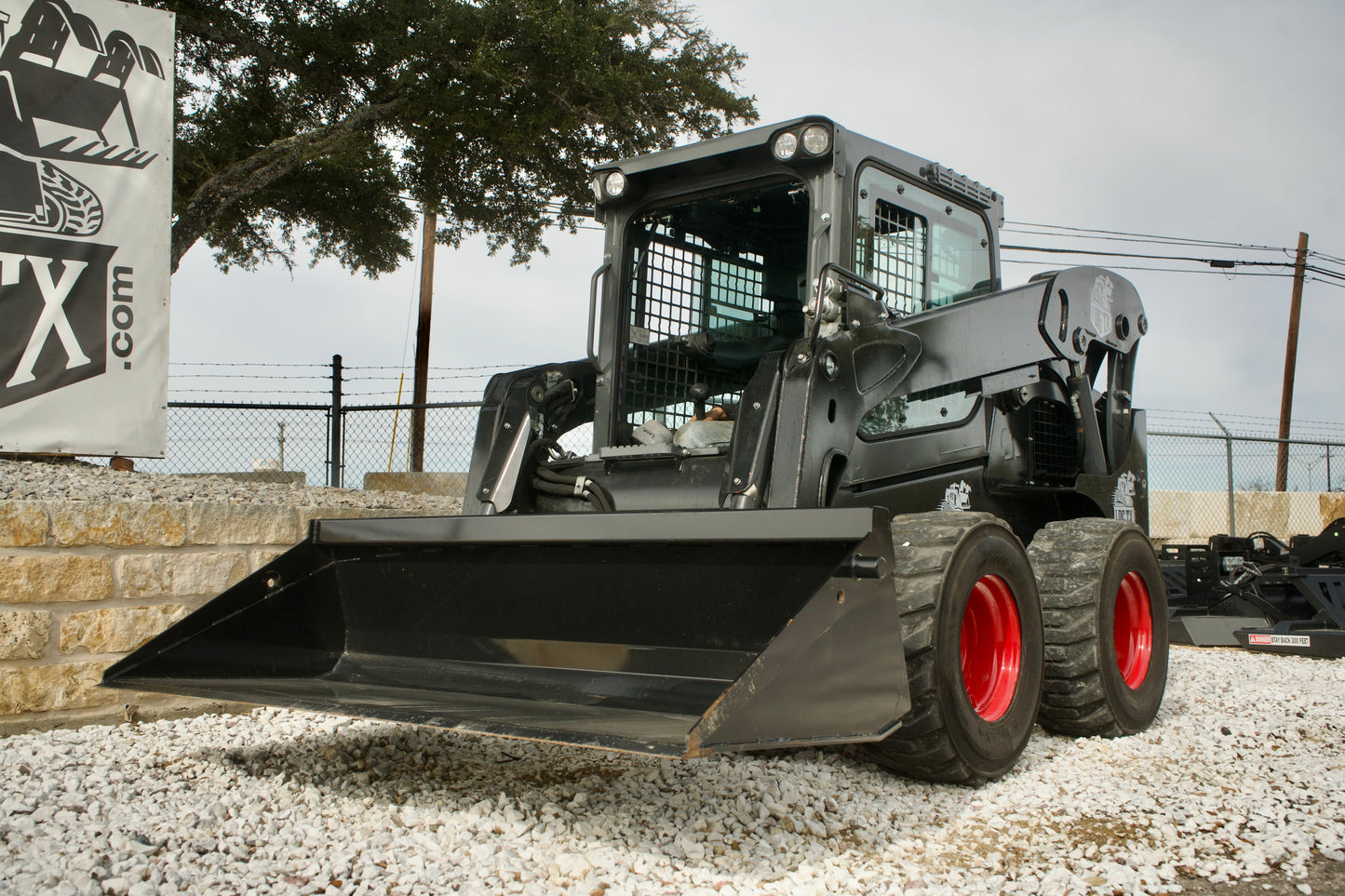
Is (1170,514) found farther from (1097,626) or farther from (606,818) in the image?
(606,818)

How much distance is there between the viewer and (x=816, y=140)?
4016 mm

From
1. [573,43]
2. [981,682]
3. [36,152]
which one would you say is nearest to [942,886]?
Result: [981,682]

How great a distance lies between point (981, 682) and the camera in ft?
11.5

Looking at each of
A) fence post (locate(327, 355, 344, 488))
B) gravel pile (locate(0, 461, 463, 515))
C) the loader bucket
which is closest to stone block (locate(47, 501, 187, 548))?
gravel pile (locate(0, 461, 463, 515))

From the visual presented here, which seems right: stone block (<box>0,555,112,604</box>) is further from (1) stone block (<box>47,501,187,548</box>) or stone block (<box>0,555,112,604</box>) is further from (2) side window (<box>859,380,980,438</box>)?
(2) side window (<box>859,380,980,438</box>)

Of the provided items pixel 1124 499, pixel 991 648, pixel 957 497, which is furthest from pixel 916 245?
pixel 991 648

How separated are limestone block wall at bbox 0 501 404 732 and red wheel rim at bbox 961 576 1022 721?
3.16 m

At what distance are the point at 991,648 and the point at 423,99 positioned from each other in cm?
1128

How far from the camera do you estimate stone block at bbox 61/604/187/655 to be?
4117mm

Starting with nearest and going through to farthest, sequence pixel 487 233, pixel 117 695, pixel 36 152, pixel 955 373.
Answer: pixel 955 373
pixel 117 695
pixel 36 152
pixel 487 233

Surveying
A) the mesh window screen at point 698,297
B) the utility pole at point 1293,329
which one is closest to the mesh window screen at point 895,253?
the mesh window screen at point 698,297

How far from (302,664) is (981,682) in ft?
7.71

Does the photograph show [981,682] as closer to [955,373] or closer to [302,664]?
[955,373]

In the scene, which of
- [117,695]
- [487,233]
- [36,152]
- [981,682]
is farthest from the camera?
[487,233]
